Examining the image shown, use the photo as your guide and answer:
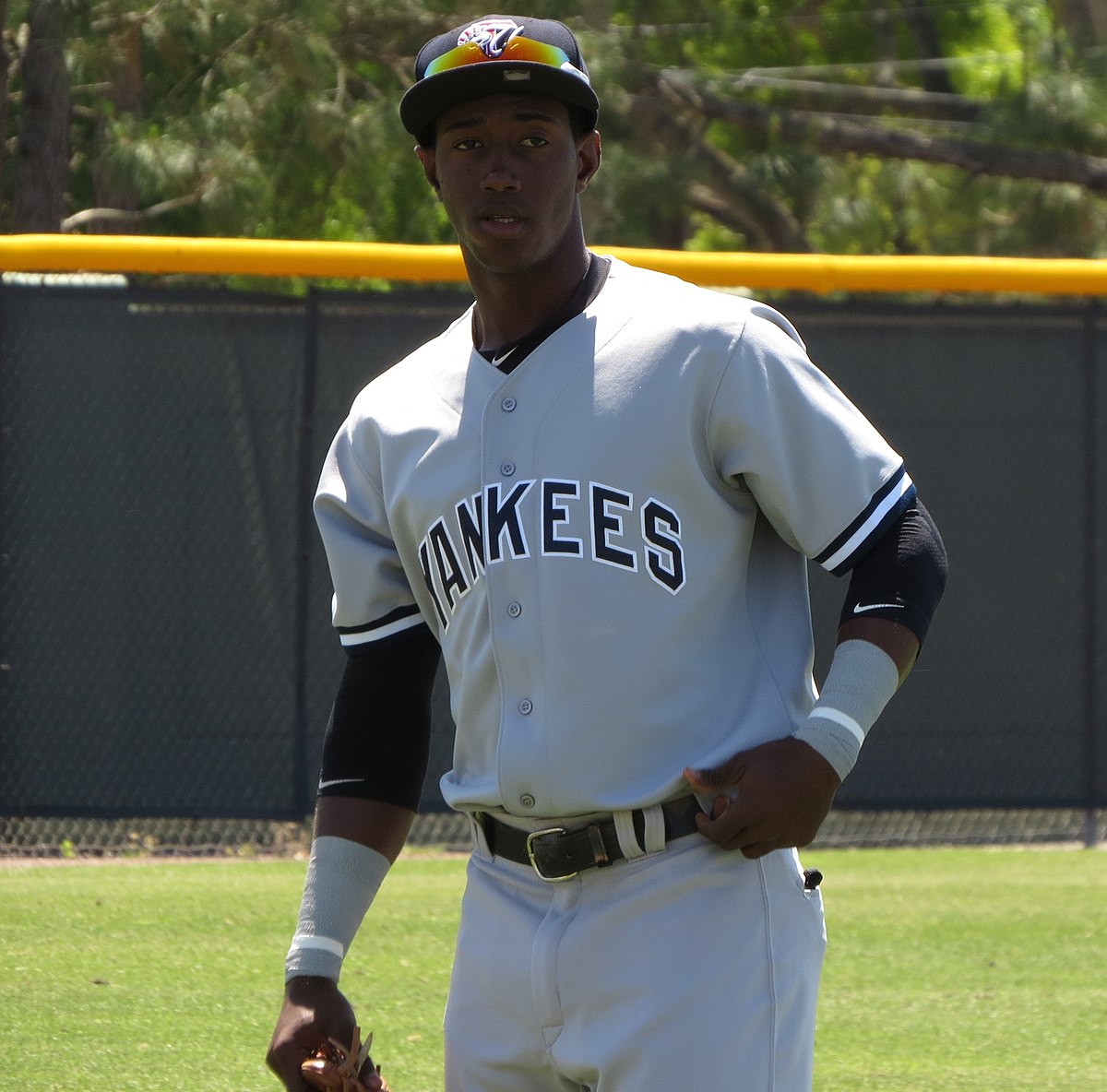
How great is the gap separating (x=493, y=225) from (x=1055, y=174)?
1153 centimetres

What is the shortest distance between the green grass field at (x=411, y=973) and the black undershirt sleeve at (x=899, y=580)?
1.94m

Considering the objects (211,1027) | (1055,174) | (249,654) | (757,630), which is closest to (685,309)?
(757,630)

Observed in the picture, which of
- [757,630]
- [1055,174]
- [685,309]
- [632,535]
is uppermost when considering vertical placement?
[685,309]

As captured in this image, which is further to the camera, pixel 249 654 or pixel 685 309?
pixel 249 654

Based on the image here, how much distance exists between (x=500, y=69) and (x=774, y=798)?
856 millimetres

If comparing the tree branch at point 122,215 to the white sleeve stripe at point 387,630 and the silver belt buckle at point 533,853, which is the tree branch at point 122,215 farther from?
the silver belt buckle at point 533,853

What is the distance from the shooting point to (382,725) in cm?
218

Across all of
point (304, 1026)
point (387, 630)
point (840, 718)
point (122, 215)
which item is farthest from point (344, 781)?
point (122, 215)

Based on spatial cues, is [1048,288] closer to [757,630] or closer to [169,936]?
[169,936]

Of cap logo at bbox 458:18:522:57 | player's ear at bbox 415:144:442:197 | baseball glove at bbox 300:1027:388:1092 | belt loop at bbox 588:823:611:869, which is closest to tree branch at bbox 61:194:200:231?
player's ear at bbox 415:144:442:197

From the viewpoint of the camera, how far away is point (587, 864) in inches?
73.8

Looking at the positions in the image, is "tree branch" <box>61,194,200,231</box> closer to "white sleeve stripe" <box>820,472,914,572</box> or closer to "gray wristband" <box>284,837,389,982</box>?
"gray wristband" <box>284,837,389,982</box>

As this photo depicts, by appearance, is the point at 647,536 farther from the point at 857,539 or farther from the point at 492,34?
the point at 492,34

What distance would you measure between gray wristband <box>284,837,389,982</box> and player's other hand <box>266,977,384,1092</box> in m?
0.02
